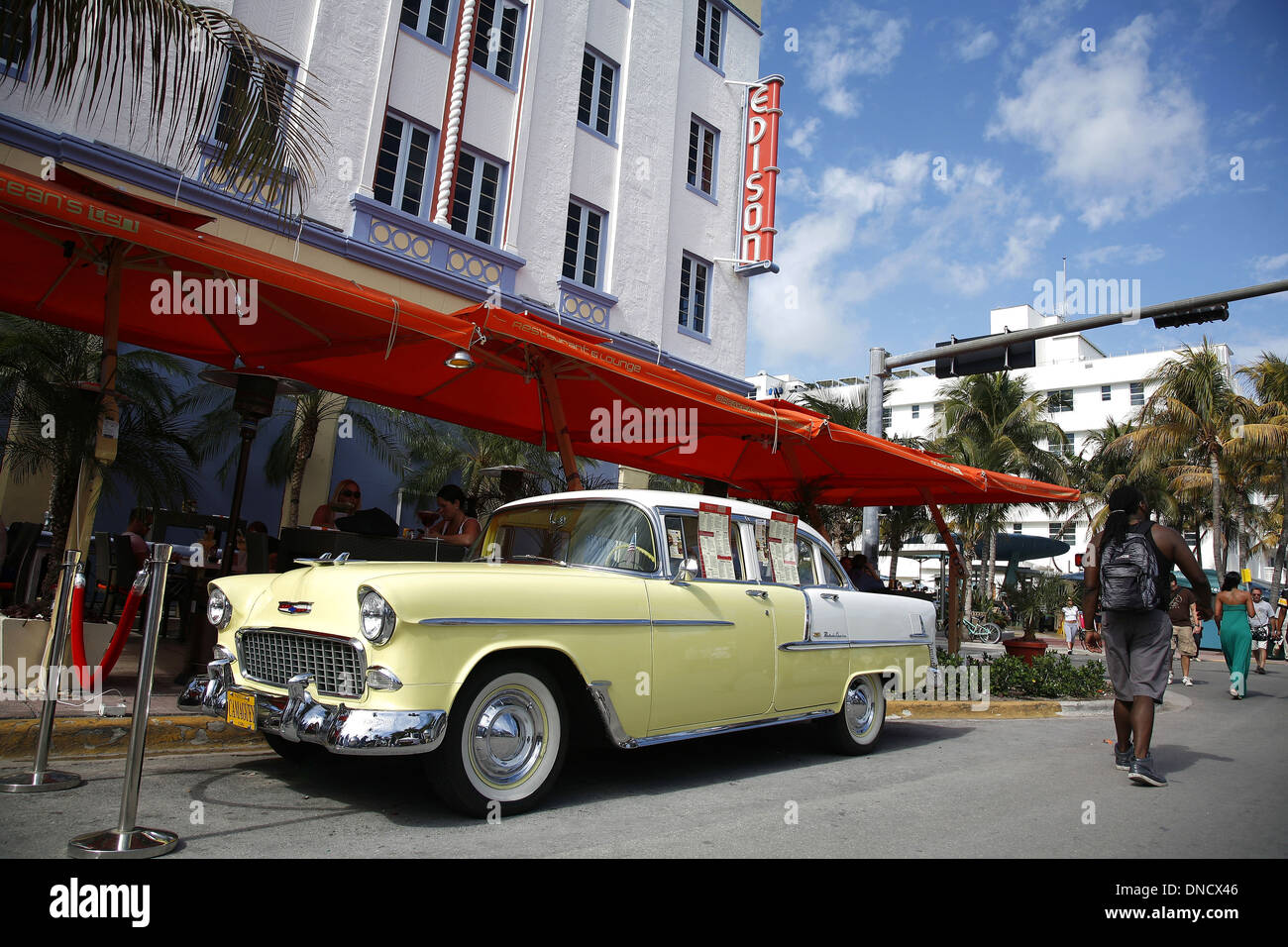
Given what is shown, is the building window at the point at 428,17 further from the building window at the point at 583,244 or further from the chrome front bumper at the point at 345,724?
the chrome front bumper at the point at 345,724

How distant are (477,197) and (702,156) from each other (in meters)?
6.48

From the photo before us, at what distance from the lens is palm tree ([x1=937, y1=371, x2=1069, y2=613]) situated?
2854cm

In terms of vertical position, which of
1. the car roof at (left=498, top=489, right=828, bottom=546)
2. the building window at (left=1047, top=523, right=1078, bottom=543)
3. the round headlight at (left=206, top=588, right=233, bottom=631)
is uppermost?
the building window at (left=1047, top=523, right=1078, bottom=543)

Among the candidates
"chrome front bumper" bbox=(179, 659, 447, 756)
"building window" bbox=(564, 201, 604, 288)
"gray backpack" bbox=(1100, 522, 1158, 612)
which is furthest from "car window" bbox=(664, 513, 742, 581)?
"building window" bbox=(564, 201, 604, 288)

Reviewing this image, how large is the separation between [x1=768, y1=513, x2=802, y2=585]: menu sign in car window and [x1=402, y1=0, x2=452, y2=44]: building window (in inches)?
452

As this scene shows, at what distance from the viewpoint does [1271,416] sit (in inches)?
1082

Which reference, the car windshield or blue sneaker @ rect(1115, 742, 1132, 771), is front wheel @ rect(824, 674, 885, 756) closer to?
blue sneaker @ rect(1115, 742, 1132, 771)

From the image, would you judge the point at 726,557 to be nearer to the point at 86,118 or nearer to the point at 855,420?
the point at 86,118

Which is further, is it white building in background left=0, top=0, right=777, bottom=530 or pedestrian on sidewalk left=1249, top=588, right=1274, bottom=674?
pedestrian on sidewalk left=1249, top=588, right=1274, bottom=674

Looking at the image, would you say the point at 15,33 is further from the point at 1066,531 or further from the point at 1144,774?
the point at 1066,531

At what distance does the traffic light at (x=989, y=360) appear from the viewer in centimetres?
1201

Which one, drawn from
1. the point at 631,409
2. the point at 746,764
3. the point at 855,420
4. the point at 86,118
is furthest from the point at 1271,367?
the point at 86,118

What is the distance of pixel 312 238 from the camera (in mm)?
11516
